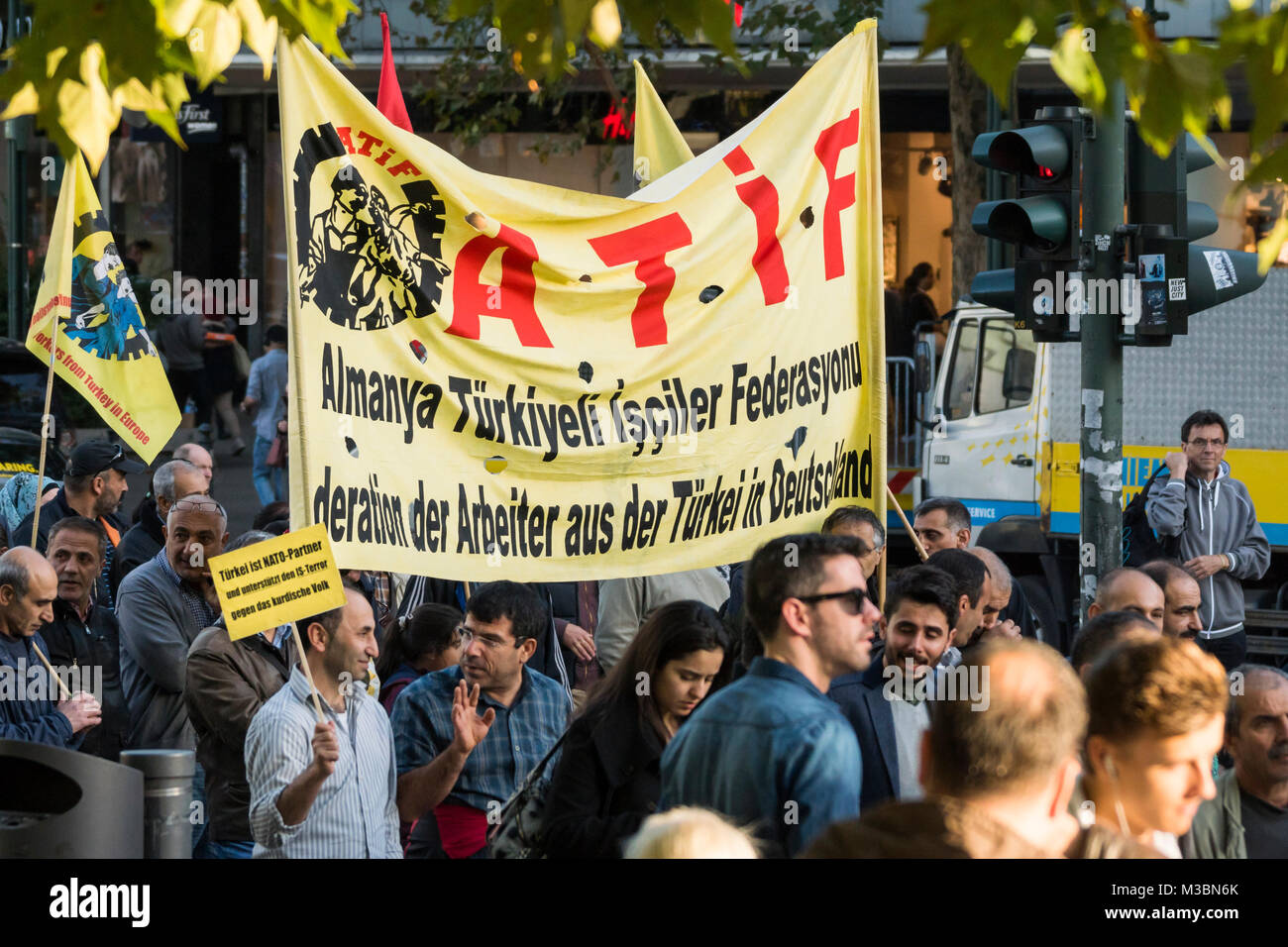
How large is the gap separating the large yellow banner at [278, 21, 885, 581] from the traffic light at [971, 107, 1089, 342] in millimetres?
924

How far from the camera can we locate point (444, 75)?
59.1ft

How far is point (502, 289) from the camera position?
6.00 metres

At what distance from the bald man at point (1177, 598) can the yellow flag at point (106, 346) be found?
4183mm

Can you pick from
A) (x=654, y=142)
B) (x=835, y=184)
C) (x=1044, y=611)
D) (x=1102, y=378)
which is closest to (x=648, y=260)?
(x=835, y=184)

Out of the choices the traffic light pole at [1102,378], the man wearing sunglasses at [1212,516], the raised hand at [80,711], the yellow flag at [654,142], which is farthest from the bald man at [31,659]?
the man wearing sunglasses at [1212,516]

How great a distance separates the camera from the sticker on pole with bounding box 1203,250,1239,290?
24.3 feet

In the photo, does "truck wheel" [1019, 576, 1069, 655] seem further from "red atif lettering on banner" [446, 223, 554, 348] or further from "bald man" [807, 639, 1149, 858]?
"bald man" [807, 639, 1149, 858]

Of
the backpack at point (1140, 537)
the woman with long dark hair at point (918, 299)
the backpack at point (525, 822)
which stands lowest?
the backpack at point (525, 822)

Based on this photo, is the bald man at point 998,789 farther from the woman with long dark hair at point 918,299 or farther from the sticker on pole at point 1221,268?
the woman with long dark hair at point 918,299

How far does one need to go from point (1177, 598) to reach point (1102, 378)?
45.4 inches

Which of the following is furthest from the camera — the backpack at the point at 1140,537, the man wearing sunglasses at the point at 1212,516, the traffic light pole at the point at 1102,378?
the backpack at the point at 1140,537

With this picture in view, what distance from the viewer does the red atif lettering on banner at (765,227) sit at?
21.0 ft
